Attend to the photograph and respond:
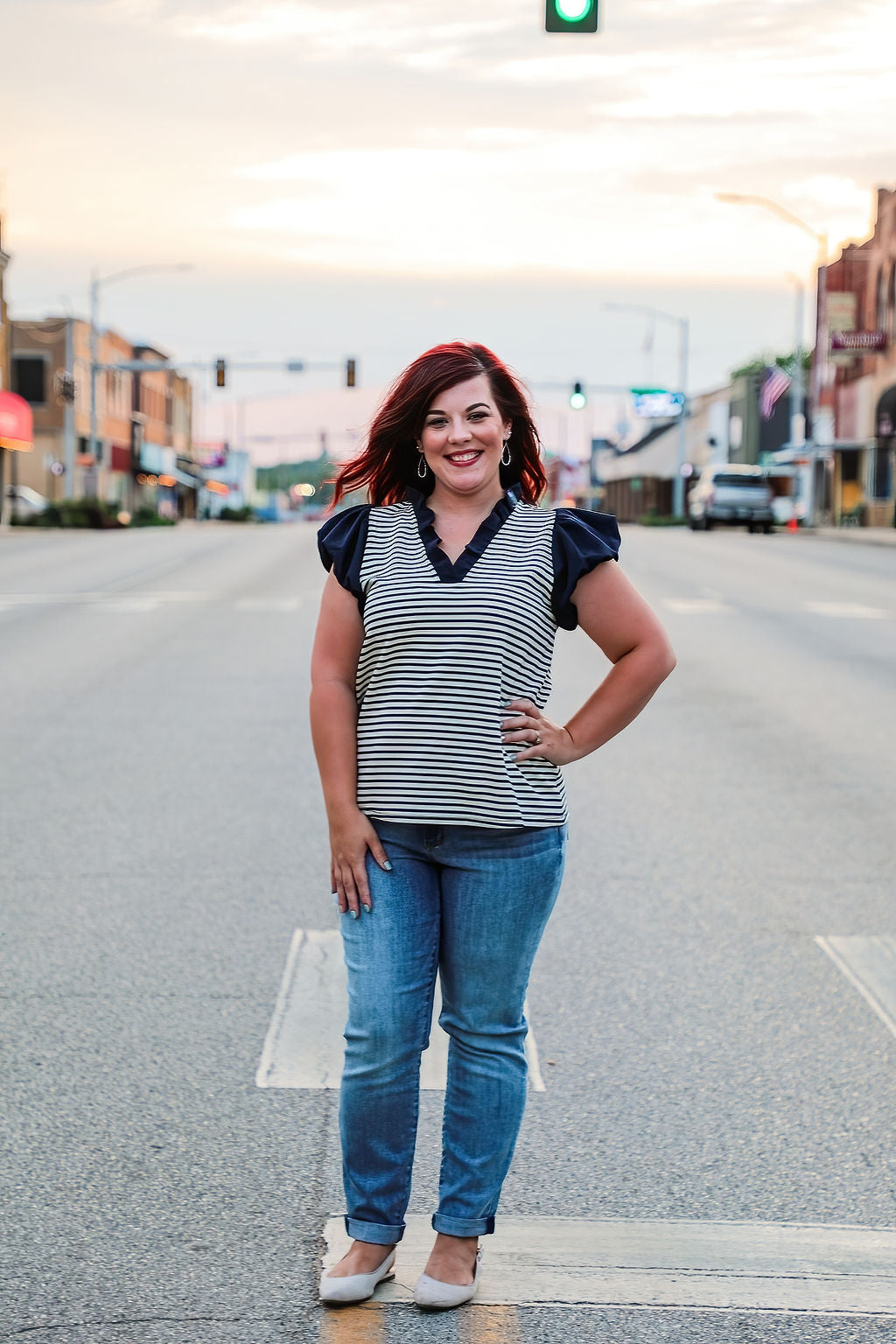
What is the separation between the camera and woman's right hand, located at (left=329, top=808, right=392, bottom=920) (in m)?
3.25

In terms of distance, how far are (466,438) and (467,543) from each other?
0.22 meters

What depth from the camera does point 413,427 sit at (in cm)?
347

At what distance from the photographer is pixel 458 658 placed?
321 cm

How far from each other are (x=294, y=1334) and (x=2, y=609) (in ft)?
63.7

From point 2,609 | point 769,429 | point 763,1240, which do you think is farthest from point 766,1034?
point 769,429

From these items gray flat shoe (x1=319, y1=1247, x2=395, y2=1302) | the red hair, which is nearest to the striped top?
the red hair

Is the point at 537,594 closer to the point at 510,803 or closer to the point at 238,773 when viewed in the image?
the point at 510,803

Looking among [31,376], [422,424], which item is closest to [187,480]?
[31,376]

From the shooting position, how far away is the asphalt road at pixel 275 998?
348 cm

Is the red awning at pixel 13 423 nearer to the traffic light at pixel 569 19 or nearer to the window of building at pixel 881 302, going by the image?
the window of building at pixel 881 302

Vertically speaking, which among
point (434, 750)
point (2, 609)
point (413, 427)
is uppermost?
point (413, 427)

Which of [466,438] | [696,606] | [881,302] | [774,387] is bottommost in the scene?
[696,606]

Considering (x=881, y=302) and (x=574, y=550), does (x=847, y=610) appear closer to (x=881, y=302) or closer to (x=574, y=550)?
(x=574, y=550)

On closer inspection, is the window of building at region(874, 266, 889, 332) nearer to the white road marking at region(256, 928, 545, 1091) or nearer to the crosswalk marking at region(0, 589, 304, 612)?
the crosswalk marking at region(0, 589, 304, 612)
